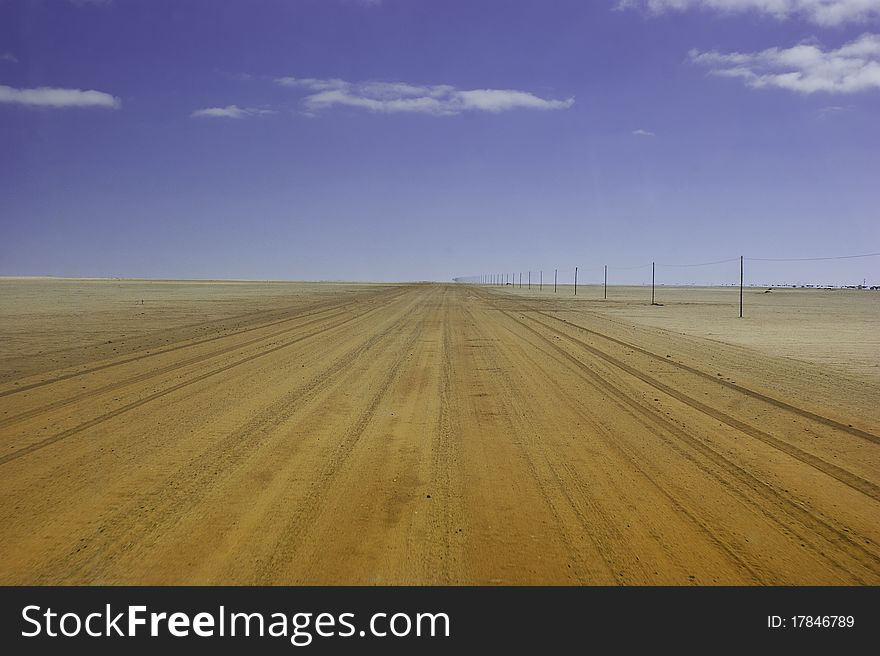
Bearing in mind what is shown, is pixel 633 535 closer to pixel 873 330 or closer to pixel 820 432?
pixel 820 432

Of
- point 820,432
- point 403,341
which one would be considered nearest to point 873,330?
point 403,341

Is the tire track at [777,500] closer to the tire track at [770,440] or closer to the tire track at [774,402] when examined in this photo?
the tire track at [770,440]

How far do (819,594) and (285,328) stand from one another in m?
23.3

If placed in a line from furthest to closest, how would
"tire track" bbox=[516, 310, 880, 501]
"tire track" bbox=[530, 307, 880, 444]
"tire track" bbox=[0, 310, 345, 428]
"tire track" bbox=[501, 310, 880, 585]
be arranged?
"tire track" bbox=[0, 310, 345, 428], "tire track" bbox=[530, 307, 880, 444], "tire track" bbox=[516, 310, 880, 501], "tire track" bbox=[501, 310, 880, 585]

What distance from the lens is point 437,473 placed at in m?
6.72

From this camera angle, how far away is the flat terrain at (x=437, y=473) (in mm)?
4590

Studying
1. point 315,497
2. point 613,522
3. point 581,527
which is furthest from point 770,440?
point 315,497

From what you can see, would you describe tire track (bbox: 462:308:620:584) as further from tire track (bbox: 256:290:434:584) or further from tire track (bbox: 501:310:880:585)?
tire track (bbox: 256:290:434:584)

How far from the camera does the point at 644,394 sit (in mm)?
11438

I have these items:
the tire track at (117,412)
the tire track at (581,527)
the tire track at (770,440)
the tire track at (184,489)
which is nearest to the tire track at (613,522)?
the tire track at (581,527)

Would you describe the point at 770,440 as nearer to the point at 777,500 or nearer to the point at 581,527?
the point at 777,500

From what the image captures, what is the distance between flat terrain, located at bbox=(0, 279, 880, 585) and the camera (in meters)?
4.59

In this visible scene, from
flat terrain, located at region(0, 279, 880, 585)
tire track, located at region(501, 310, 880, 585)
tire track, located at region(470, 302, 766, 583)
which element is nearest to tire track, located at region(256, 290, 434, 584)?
flat terrain, located at region(0, 279, 880, 585)

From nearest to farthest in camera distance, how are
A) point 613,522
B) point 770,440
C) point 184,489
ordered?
point 613,522
point 184,489
point 770,440
